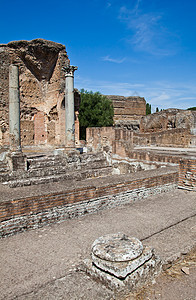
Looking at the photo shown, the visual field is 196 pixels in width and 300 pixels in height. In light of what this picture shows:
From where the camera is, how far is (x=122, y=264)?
7.15ft

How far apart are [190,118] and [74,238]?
51.3ft

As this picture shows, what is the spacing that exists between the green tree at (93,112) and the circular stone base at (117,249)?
2583 centimetres

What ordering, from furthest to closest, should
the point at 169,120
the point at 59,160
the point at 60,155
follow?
the point at 169,120 < the point at 60,155 < the point at 59,160

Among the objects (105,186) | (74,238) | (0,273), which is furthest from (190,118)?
(0,273)

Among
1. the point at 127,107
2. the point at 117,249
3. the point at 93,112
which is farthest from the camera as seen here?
the point at 127,107

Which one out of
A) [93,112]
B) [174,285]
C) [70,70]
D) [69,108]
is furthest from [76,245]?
[93,112]

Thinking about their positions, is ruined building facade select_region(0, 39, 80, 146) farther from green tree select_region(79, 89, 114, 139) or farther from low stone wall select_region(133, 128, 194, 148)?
green tree select_region(79, 89, 114, 139)

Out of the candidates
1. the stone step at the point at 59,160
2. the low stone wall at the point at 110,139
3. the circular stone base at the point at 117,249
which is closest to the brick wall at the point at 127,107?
A: the low stone wall at the point at 110,139

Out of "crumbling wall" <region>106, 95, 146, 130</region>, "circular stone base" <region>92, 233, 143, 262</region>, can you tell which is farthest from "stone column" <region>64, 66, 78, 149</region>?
"crumbling wall" <region>106, 95, 146, 130</region>

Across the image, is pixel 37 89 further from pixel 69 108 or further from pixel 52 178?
pixel 52 178

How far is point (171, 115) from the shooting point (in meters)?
18.3

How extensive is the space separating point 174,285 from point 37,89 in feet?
55.4

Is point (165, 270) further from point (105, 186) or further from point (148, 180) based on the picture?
point (148, 180)

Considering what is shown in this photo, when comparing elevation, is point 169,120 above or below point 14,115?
above
